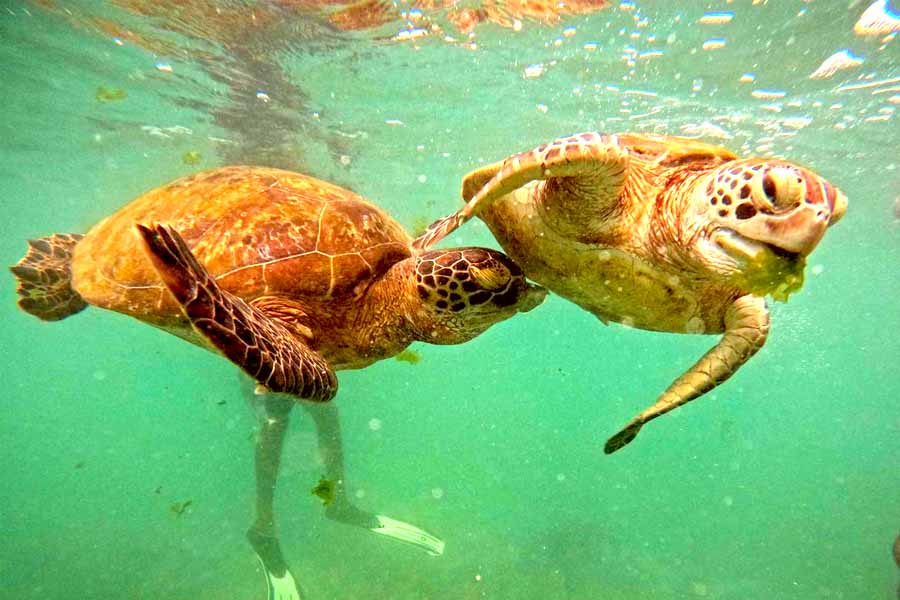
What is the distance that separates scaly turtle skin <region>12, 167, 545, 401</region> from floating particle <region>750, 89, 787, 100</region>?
455 inches

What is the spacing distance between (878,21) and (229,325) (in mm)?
11770

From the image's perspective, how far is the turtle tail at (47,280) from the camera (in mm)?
4449

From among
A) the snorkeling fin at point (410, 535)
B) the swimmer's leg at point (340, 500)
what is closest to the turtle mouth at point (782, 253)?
the swimmer's leg at point (340, 500)

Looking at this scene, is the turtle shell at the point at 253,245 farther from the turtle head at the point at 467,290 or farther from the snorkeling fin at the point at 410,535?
the snorkeling fin at the point at 410,535

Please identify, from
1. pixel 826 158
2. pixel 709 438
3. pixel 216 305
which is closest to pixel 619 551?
pixel 216 305

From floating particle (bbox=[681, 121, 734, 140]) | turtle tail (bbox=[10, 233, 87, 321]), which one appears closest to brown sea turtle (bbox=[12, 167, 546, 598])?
turtle tail (bbox=[10, 233, 87, 321])

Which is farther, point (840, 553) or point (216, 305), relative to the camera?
point (840, 553)

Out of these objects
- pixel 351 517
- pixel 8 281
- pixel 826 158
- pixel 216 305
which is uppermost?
pixel 826 158

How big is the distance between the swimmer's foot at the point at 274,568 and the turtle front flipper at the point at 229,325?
22.9 ft

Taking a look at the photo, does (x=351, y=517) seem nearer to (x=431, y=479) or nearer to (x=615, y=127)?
(x=431, y=479)

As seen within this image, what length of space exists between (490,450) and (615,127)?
1956cm

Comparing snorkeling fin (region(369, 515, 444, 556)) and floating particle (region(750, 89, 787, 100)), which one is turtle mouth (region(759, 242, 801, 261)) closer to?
snorkeling fin (region(369, 515, 444, 556))

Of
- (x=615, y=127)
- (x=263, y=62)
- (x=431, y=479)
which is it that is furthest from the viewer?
(x=431, y=479)

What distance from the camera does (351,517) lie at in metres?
9.05
